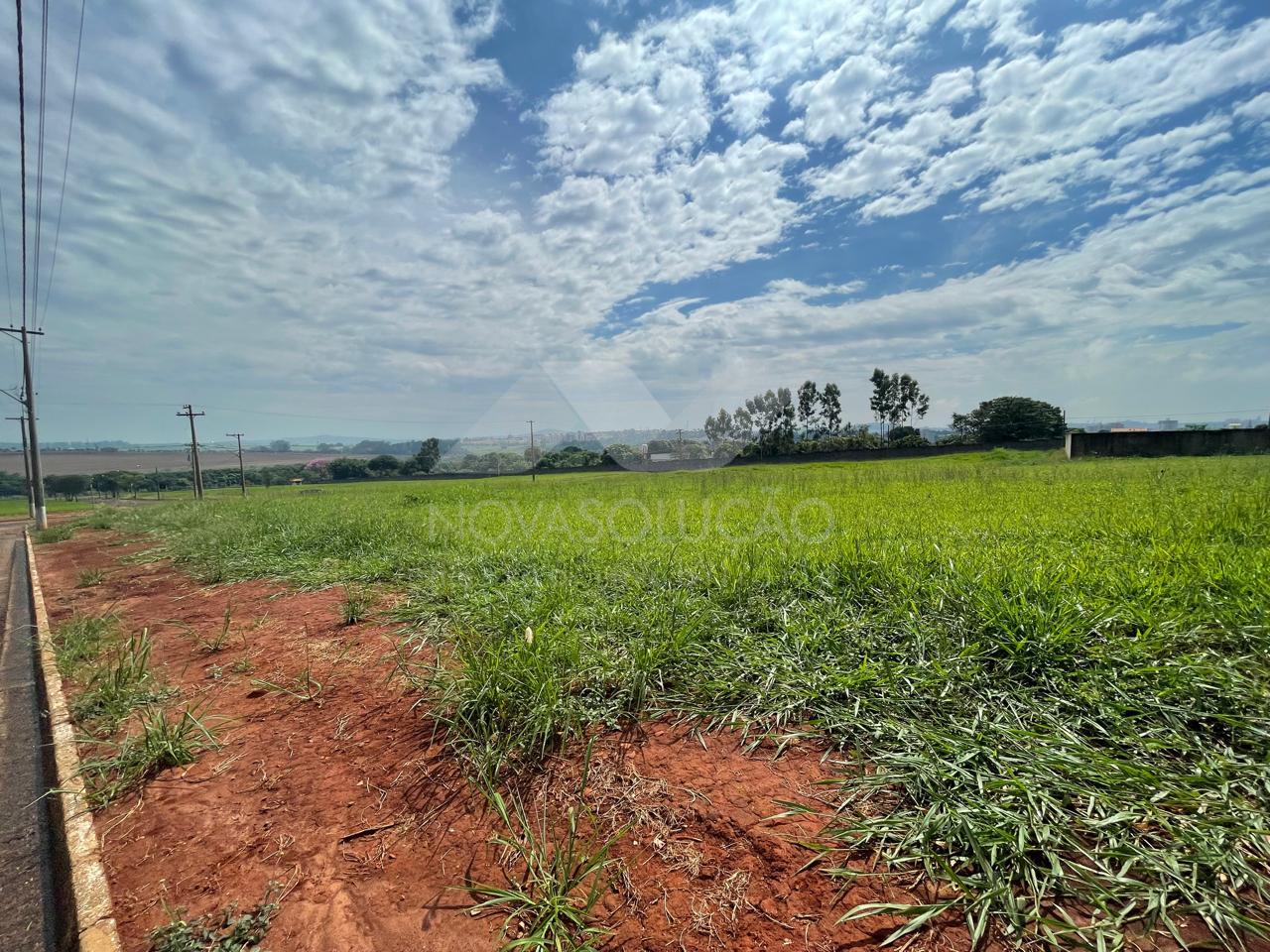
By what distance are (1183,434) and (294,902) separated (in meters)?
36.3

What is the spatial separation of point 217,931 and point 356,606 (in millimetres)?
2820

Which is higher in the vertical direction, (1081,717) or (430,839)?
(1081,717)

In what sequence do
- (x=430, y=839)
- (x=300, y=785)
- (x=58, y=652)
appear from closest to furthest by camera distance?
(x=430, y=839), (x=300, y=785), (x=58, y=652)

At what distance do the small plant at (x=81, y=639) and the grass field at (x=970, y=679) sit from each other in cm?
152

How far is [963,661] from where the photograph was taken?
2.37 meters

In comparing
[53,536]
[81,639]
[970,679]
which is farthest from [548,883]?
[53,536]

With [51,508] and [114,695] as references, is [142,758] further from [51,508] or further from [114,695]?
[51,508]

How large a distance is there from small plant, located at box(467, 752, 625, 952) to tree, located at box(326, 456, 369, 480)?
48.5 metres

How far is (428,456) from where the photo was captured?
4753 cm

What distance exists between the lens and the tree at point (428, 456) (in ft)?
151

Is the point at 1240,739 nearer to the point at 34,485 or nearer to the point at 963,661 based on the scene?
the point at 963,661

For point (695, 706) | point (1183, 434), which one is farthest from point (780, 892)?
point (1183, 434)

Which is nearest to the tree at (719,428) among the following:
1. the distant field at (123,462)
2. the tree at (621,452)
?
the tree at (621,452)

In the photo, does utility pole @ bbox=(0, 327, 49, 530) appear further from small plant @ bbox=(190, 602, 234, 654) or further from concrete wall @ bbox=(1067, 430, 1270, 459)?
concrete wall @ bbox=(1067, 430, 1270, 459)
